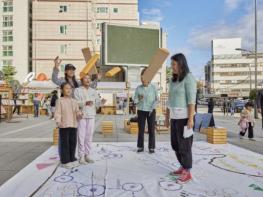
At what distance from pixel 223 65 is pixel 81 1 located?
233 feet

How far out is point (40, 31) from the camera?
153ft

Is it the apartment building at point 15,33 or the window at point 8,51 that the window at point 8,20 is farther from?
the window at point 8,51

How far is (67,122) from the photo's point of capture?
5.61 m

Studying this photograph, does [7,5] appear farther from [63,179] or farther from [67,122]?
[63,179]

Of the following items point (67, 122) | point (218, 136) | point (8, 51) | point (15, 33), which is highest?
point (15, 33)

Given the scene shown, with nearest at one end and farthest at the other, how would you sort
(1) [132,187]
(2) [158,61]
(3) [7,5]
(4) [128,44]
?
(1) [132,187] → (2) [158,61] → (4) [128,44] → (3) [7,5]

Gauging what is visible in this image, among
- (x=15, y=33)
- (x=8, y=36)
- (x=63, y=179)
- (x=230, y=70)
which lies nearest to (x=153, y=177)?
(x=63, y=179)

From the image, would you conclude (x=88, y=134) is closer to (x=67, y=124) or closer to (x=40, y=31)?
(x=67, y=124)

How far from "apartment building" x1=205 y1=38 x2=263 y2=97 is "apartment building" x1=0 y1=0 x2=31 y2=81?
212 ft

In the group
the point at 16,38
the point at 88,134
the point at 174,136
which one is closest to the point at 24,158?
the point at 88,134

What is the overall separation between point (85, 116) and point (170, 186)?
2119mm

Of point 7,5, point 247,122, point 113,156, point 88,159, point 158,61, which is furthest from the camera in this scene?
point 7,5

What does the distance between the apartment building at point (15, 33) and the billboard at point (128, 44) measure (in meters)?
24.2

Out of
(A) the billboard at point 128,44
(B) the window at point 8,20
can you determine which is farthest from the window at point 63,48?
(A) the billboard at point 128,44
